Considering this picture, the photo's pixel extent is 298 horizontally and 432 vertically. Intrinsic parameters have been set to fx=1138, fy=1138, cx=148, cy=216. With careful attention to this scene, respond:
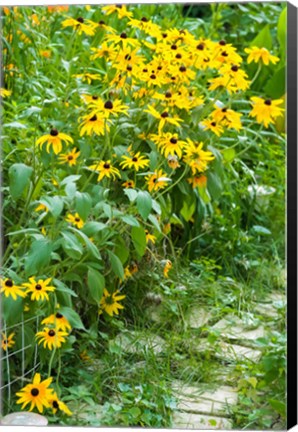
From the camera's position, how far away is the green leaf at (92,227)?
7.90 feet

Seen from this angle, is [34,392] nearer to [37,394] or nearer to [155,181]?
[37,394]

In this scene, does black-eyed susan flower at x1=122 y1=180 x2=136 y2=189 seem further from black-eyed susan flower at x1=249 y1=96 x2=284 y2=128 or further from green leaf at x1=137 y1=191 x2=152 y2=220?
black-eyed susan flower at x1=249 y1=96 x2=284 y2=128

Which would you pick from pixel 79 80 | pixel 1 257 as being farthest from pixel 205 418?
pixel 79 80

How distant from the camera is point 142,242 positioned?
2.51m

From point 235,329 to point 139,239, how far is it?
38cm

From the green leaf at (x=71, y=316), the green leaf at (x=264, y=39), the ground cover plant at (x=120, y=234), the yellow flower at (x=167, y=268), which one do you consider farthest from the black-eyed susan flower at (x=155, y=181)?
the green leaf at (x=264, y=39)

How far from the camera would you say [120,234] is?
2520 millimetres

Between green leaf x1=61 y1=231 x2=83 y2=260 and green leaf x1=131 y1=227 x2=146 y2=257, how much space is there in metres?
0.17

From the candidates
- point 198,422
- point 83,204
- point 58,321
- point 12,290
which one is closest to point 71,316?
point 58,321

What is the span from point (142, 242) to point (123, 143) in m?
0.27

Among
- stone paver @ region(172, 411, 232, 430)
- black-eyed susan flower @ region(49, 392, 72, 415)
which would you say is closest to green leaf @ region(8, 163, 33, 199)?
black-eyed susan flower @ region(49, 392, 72, 415)

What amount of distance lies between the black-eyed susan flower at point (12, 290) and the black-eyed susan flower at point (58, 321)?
0.26 feet

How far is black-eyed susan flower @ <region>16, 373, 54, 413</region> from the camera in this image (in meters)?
2.40

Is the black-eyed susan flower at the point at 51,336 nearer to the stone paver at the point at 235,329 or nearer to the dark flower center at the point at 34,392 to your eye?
the dark flower center at the point at 34,392
